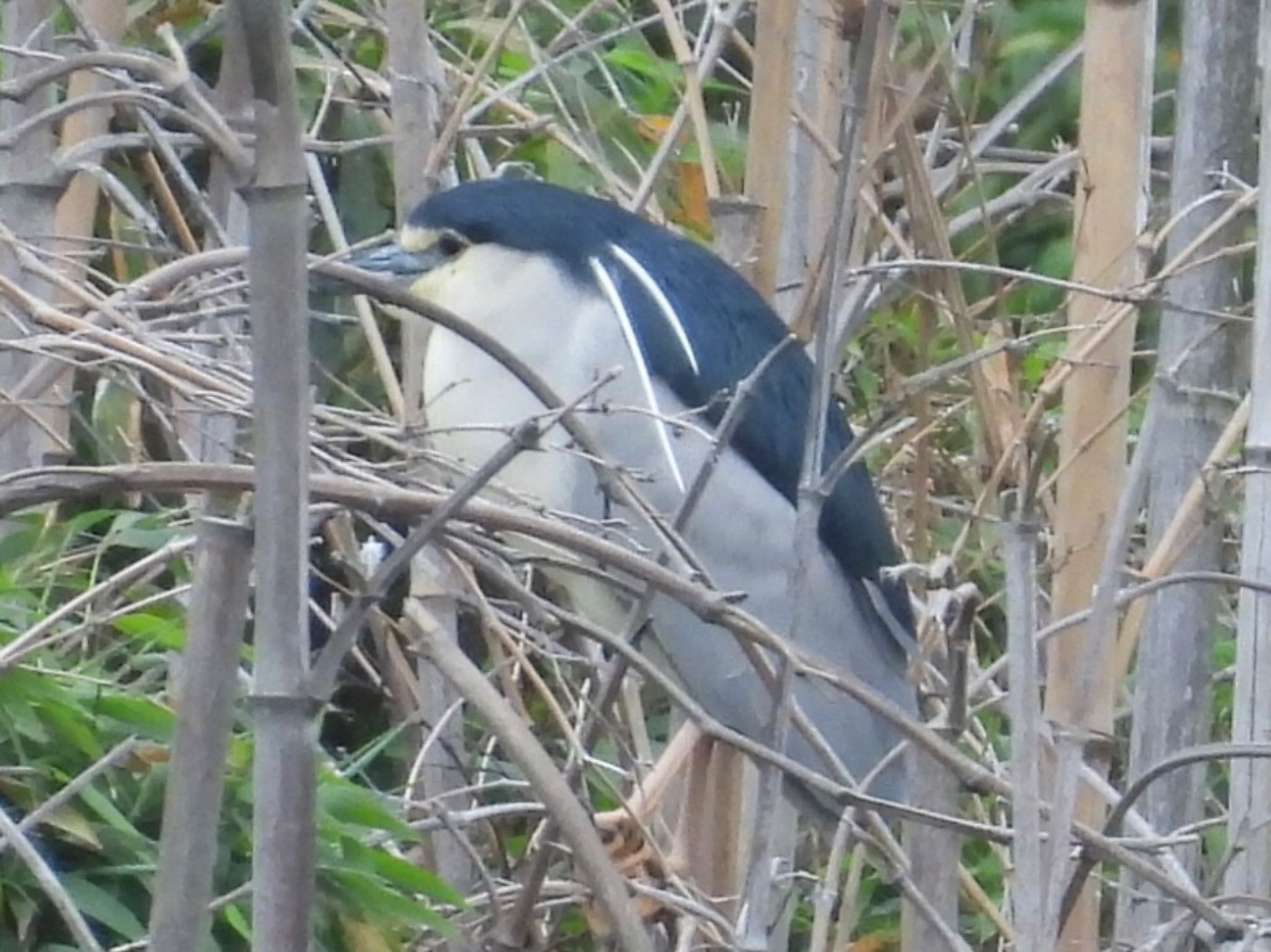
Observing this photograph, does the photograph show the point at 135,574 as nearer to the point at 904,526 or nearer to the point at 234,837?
the point at 234,837

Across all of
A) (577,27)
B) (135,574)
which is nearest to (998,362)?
(577,27)

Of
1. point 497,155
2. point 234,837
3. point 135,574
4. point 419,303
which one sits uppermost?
point 497,155

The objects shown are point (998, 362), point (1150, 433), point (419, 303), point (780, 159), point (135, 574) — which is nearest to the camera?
point (419, 303)

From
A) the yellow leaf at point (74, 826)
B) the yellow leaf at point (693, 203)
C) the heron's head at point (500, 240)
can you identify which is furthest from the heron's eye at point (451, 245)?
the yellow leaf at point (74, 826)

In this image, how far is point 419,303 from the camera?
0.67 m

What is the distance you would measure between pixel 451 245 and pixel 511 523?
961 millimetres

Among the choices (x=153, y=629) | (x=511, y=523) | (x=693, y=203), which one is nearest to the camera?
(x=511, y=523)

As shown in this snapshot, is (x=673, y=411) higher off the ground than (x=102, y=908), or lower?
higher

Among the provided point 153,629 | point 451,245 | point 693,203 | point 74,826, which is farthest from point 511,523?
point 693,203

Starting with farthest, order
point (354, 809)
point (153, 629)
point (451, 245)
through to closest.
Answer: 1. point (451, 245)
2. point (153, 629)
3. point (354, 809)

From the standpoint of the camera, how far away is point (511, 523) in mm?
658

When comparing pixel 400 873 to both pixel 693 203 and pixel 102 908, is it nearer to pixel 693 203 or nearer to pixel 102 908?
pixel 102 908

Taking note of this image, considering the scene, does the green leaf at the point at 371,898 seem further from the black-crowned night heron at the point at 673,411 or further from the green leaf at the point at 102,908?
the black-crowned night heron at the point at 673,411

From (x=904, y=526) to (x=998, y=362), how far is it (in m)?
0.31
